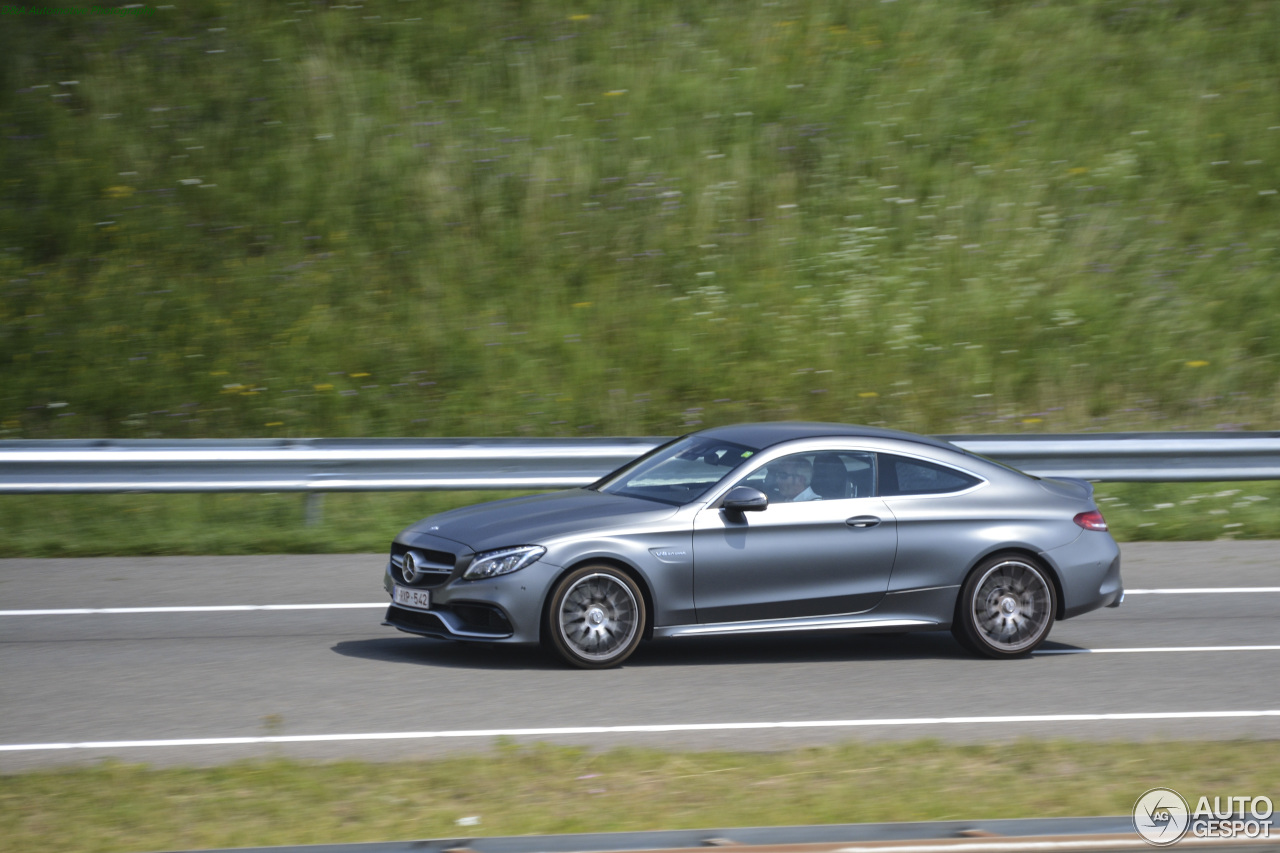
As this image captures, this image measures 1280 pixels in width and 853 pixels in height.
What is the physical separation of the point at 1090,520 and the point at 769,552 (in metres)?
2.16

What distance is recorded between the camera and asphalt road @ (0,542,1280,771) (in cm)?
632

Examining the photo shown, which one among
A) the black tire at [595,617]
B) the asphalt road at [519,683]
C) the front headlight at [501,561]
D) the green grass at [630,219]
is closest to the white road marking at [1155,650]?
the asphalt road at [519,683]

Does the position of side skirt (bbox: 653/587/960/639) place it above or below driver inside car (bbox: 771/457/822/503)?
below

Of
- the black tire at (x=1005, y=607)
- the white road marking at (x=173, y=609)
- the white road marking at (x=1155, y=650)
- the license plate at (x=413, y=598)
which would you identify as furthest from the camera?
the white road marking at (x=173, y=609)

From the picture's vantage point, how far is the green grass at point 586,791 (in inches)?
190

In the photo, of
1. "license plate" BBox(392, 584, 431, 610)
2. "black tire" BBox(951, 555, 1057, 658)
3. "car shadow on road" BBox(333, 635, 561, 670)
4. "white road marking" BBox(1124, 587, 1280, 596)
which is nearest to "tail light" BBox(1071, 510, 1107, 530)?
"black tire" BBox(951, 555, 1057, 658)

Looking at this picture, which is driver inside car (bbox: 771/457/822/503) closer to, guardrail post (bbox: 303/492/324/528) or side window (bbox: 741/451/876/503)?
side window (bbox: 741/451/876/503)

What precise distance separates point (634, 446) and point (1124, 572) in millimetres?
4401

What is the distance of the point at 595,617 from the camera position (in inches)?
300

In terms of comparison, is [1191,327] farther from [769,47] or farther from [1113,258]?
[769,47]

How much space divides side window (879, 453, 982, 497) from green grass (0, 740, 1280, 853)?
2.42m

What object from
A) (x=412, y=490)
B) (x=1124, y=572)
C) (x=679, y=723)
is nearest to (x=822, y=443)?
(x=679, y=723)

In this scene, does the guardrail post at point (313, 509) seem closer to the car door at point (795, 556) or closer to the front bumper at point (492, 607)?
the front bumper at point (492, 607)

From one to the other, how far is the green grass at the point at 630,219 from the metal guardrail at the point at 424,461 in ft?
11.6
